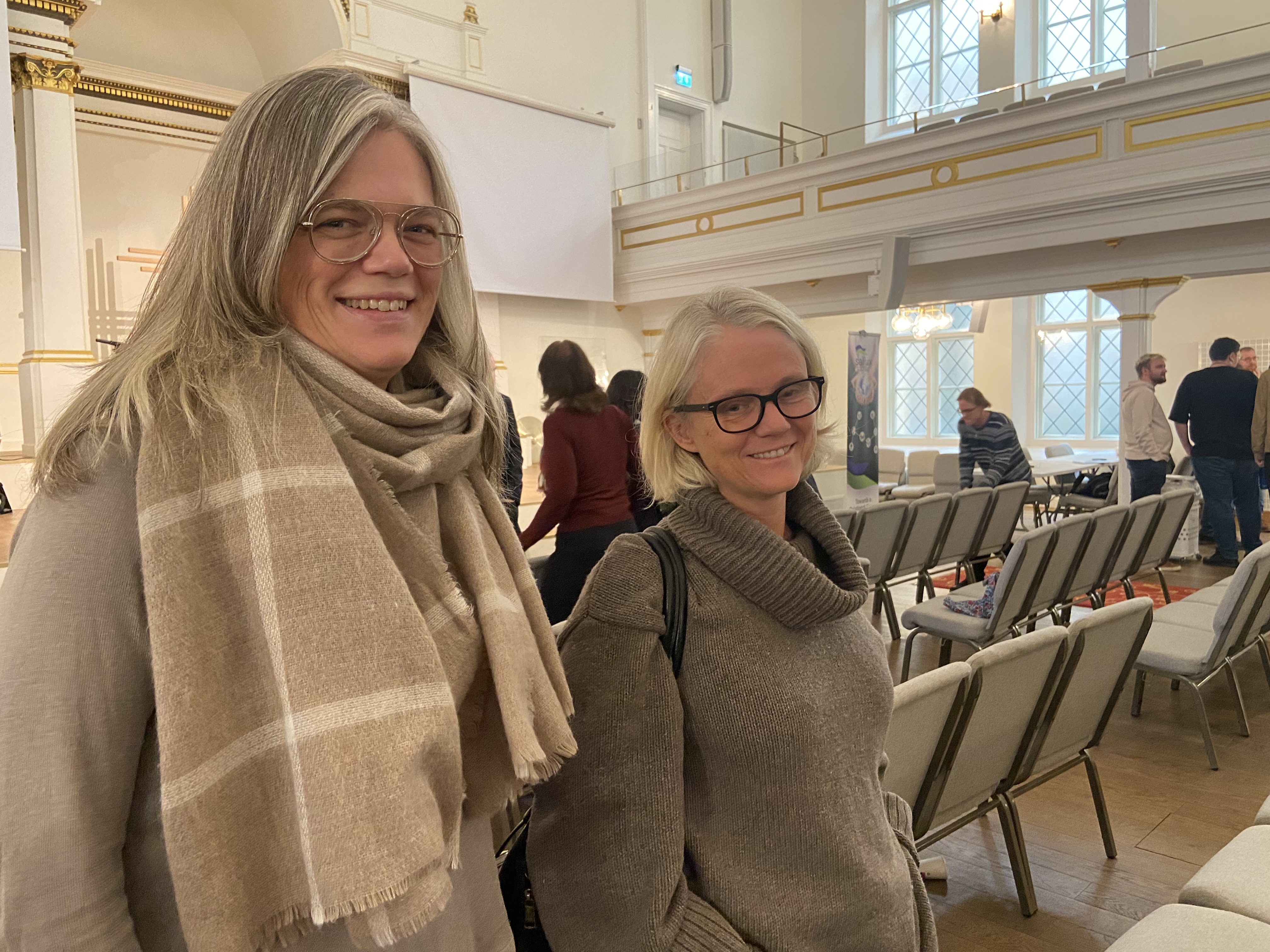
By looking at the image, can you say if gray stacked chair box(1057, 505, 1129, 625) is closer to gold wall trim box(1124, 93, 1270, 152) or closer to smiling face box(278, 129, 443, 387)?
gold wall trim box(1124, 93, 1270, 152)

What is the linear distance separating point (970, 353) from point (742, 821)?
1391 cm

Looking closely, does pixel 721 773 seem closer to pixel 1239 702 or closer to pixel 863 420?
pixel 1239 702

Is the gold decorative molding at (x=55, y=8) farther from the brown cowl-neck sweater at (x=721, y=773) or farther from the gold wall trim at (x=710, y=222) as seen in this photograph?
the brown cowl-neck sweater at (x=721, y=773)

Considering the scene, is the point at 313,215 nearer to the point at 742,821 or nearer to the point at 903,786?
the point at 742,821

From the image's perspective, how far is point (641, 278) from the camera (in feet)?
35.5

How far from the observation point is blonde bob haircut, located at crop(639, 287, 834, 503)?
1.19 m

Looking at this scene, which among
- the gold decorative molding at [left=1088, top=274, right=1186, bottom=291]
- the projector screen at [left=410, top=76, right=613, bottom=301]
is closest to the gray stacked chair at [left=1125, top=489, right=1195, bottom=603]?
the gold decorative molding at [left=1088, top=274, right=1186, bottom=291]

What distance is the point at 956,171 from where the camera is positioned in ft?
25.8

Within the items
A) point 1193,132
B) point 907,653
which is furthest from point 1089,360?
point 907,653

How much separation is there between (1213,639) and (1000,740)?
156cm

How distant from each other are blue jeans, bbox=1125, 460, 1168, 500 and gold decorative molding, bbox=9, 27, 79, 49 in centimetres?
914

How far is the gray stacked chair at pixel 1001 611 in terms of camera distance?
3649 millimetres

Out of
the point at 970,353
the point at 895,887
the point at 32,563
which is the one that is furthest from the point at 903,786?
the point at 970,353

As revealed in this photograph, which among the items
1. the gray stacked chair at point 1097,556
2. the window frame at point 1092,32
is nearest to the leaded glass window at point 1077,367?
the window frame at point 1092,32
